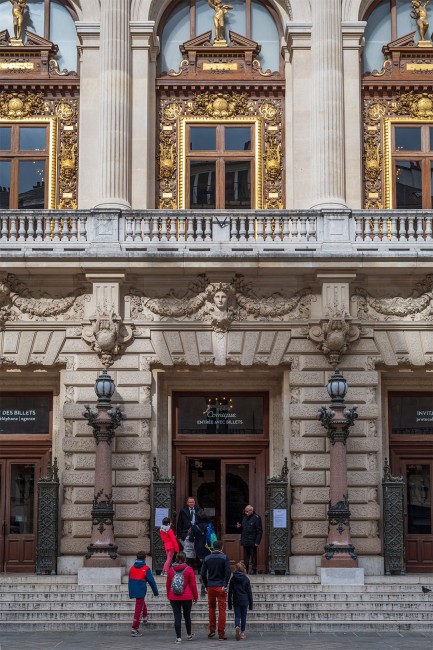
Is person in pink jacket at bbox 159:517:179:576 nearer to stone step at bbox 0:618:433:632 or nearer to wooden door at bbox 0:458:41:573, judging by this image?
stone step at bbox 0:618:433:632

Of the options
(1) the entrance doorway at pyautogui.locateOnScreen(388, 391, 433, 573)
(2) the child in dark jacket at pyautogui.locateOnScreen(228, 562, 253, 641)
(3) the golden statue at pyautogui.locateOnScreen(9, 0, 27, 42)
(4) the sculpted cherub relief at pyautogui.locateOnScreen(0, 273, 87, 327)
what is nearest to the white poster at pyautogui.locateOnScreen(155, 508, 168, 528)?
(4) the sculpted cherub relief at pyautogui.locateOnScreen(0, 273, 87, 327)

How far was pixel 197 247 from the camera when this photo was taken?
26.2 meters

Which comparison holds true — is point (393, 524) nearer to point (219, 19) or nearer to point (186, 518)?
point (186, 518)

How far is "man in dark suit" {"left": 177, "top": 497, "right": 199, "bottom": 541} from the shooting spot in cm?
2486

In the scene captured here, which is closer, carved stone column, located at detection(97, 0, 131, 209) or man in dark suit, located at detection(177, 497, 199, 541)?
man in dark suit, located at detection(177, 497, 199, 541)

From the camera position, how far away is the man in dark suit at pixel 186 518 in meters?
24.9

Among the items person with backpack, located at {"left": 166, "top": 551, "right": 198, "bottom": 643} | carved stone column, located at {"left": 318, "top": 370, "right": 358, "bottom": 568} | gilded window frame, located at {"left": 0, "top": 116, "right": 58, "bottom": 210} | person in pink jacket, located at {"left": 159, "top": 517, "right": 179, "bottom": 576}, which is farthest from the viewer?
gilded window frame, located at {"left": 0, "top": 116, "right": 58, "bottom": 210}

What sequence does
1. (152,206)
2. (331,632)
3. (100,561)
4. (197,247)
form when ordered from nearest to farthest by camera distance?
(331,632), (100,561), (197,247), (152,206)

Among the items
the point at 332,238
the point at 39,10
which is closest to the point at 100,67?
the point at 39,10

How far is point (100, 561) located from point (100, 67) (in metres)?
12.2

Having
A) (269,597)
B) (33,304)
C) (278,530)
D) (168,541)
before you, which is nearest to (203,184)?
(33,304)

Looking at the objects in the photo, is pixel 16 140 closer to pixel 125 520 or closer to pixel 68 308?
pixel 68 308

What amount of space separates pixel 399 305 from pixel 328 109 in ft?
16.9

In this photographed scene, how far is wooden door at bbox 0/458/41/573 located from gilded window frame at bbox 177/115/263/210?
7745mm
